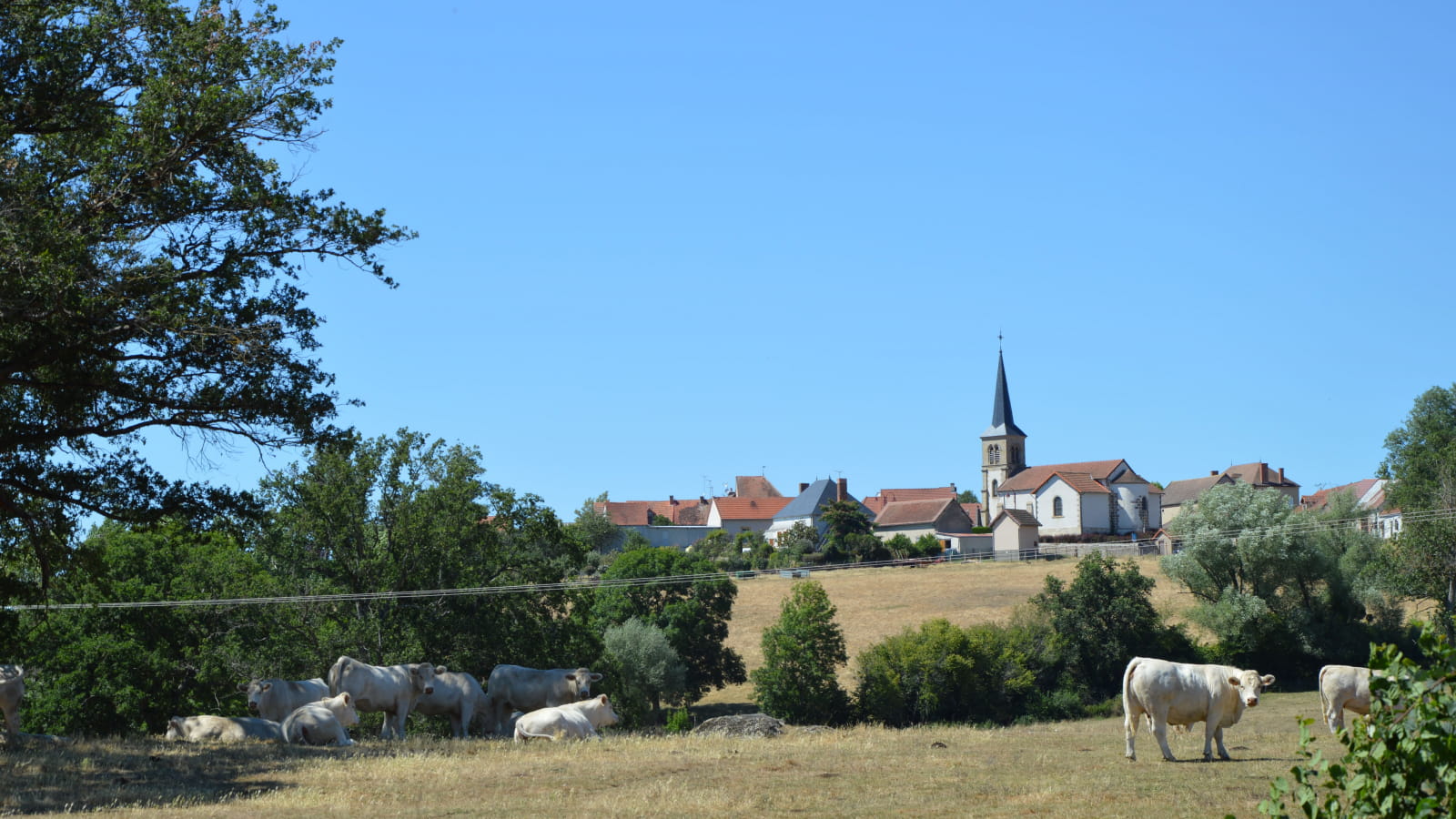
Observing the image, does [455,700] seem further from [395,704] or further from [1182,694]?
[1182,694]

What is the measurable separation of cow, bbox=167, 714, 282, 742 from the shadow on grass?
217cm

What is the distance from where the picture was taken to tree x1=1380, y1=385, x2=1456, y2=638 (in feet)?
183

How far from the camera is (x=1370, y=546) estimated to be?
6141 centimetres

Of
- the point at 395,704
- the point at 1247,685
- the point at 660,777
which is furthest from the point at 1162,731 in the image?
the point at 395,704

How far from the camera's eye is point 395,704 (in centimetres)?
2588

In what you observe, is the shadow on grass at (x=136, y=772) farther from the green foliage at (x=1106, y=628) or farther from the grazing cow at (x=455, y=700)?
the green foliage at (x=1106, y=628)

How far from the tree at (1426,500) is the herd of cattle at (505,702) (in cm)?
2447

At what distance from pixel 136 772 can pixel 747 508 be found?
146966 mm

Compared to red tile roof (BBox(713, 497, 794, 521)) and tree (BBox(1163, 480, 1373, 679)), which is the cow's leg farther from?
red tile roof (BBox(713, 497, 794, 521))

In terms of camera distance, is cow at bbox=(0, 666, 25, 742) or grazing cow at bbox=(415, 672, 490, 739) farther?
grazing cow at bbox=(415, 672, 490, 739)

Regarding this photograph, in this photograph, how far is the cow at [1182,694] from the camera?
1894 cm

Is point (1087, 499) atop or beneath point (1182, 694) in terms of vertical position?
atop

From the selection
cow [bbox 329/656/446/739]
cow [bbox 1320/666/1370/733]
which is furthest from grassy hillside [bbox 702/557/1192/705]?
cow [bbox 1320/666/1370/733]

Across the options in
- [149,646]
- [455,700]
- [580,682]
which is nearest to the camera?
[455,700]
